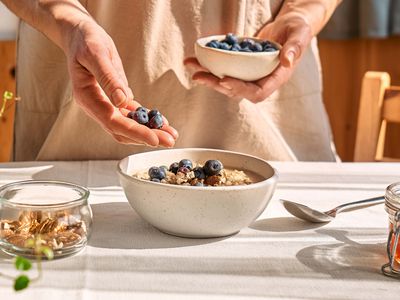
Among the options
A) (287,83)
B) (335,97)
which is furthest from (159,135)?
(335,97)

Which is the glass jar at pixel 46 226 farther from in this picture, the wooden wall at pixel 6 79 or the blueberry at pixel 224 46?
the wooden wall at pixel 6 79

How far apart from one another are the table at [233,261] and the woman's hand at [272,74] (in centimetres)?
25

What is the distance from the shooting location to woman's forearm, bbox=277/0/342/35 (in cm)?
162

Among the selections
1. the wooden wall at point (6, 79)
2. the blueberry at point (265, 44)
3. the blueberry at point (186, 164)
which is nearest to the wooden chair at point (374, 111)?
the blueberry at point (265, 44)

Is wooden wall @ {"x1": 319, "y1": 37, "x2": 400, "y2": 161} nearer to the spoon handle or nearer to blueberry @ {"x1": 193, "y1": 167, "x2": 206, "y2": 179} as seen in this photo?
the spoon handle

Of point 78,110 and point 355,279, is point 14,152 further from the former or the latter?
point 355,279

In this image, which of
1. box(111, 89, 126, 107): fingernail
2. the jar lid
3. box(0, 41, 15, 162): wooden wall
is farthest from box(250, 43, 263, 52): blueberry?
box(0, 41, 15, 162): wooden wall

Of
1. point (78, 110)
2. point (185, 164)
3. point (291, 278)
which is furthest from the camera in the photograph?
point (78, 110)

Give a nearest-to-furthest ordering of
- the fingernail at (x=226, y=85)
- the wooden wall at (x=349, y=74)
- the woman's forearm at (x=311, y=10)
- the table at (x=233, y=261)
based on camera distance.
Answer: the table at (x=233, y=261) < the fingernail at (x=226, y=85) < the woman's forearm at (x=311, y=10) < the wooden wall at (x=349, y=74)

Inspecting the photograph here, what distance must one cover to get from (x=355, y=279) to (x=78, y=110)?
0.74 metres

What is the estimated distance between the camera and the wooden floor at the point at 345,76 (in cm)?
312

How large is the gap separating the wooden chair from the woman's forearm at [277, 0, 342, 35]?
160 millimetres

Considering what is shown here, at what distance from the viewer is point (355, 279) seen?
0.94m

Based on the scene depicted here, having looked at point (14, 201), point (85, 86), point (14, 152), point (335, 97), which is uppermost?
point (85, 86)
